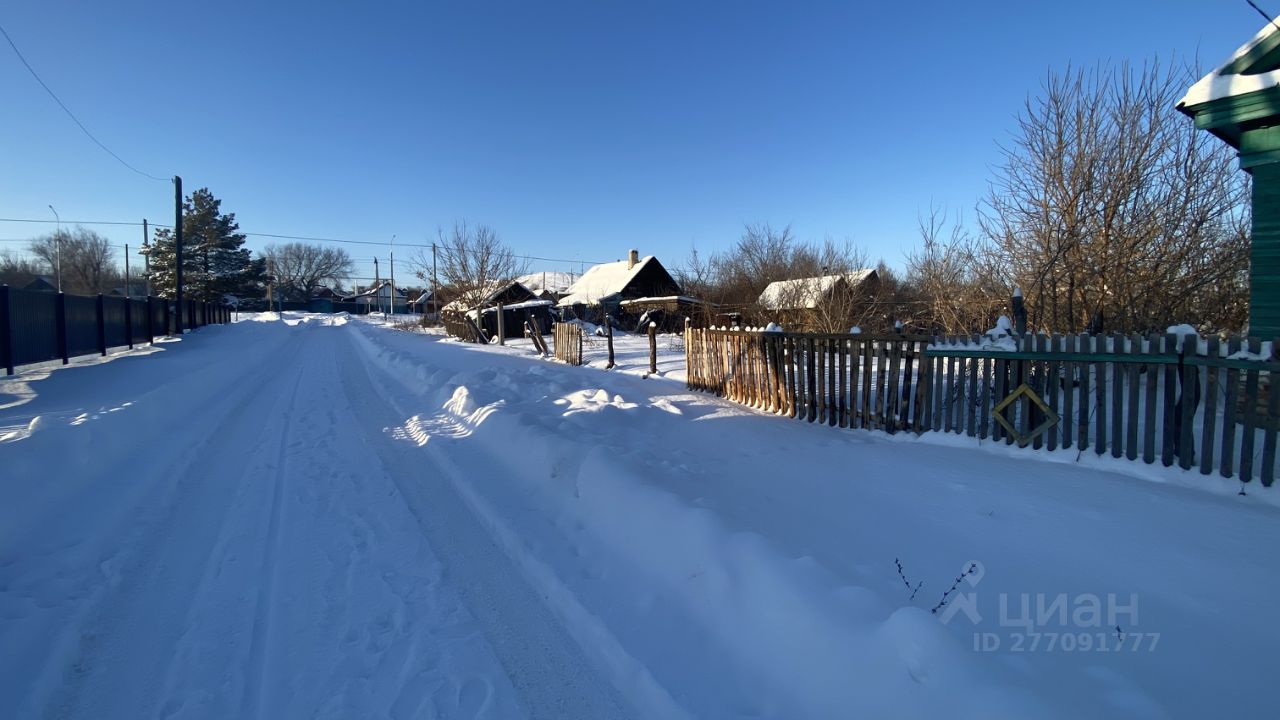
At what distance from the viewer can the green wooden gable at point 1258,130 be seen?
593cm

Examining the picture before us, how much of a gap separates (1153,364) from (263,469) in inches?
357

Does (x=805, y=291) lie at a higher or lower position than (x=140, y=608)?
higher

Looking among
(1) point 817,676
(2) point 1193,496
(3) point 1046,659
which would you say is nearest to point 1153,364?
(2) point 1193,496

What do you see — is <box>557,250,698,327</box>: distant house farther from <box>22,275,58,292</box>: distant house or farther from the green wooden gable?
<box>22,275,58,292</box>: distant house

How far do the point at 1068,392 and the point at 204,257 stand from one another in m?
61.3

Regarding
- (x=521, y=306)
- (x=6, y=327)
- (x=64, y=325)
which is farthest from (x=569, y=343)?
(x=521, y=306)

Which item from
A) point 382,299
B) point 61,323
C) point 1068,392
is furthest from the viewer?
point 382,299

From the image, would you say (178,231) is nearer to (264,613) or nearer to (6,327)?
(6,327)

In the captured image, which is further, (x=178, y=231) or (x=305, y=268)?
(x=305, y=268)

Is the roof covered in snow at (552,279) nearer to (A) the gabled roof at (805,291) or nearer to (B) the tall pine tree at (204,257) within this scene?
(B) the tall pine tree at (204,257)

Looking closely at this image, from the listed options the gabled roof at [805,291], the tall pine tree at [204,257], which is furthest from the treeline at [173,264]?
the gabled roof at [805,291]

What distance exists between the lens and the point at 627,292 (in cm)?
4156

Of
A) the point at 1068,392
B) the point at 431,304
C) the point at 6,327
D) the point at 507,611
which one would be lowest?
the point at 507,611

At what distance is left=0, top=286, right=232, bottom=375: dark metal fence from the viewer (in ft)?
38.1
